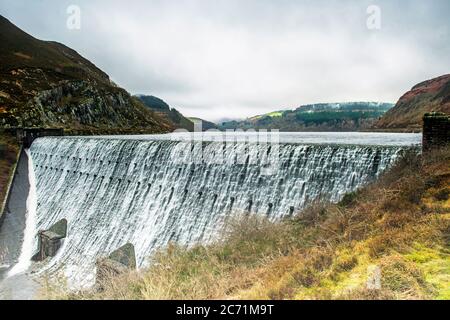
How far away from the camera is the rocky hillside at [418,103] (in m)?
103

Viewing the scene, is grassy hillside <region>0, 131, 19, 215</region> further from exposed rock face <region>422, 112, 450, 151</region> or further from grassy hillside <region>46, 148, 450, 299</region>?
exposed rock face <region>422, 112, 450, 151</region>

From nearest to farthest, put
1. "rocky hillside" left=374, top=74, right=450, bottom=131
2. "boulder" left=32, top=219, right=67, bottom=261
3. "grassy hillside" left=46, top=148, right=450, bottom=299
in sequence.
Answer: "grassy hillside" left=46, top=148, right=450, bottom=299
"boulder" left=32, top=219, right=67, bottom=261
"rocky hillside" left=374, top=74, right=450, bottom=131

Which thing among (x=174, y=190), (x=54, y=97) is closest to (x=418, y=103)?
(x=54, y=97)

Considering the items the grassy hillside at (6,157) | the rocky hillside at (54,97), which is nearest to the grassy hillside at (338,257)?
the grassy hillside at (6,157)

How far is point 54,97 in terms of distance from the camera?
7462cm

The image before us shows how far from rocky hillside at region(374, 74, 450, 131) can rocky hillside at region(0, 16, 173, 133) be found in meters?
76.9

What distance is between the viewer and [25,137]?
154ft

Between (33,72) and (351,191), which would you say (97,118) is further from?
(351,191)

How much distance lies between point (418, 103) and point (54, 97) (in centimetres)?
11488

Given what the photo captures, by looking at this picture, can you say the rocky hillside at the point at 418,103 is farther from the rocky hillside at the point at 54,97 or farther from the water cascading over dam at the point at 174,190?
the water cascading over dam at the point at 174,190

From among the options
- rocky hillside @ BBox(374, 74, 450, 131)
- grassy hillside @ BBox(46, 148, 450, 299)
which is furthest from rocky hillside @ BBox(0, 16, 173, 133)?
rocky hillside @ BBox(374, 74, 450, 131)

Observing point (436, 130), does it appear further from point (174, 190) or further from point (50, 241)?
point (50, 241)

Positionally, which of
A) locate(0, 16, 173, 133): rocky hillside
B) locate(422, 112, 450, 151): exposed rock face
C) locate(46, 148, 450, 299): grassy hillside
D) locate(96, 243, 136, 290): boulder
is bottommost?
locate(96, 243, 136, 290): boulder

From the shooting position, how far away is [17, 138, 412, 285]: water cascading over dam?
598 inches
